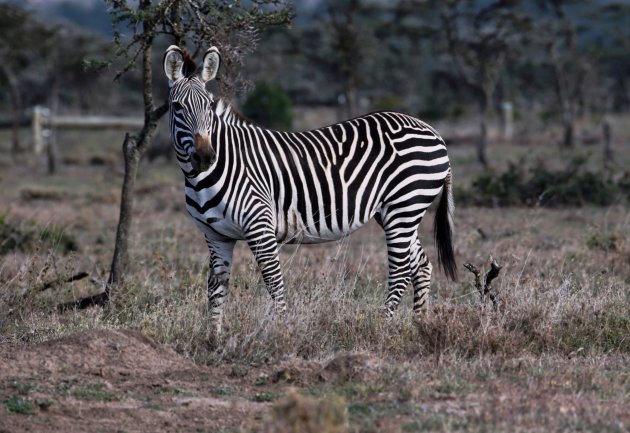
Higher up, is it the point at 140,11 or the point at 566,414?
the point at 140,11

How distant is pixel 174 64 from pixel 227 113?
649mm

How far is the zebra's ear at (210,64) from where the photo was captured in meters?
7.99

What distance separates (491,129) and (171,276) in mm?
32330

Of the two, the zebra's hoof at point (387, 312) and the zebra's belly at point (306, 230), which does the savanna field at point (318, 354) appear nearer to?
the zebra's hoof at point (387, 312)

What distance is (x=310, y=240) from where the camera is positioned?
852cm

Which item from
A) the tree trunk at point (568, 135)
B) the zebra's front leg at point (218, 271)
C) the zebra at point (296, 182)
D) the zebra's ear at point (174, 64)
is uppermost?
the zebra's ear at point (174, 64)

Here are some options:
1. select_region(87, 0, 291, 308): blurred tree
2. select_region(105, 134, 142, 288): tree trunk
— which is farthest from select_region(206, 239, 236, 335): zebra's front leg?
select_region(105, 134, 142, 288): tree trunk

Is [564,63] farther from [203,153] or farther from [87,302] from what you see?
[203,153]

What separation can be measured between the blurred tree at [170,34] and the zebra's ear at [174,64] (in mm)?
796

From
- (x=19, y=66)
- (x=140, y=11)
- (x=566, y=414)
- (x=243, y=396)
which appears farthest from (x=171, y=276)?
(x=19, y=66)

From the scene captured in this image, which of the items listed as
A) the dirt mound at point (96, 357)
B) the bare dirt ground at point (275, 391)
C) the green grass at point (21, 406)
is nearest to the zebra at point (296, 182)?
the dirt mound at point (96, 357)

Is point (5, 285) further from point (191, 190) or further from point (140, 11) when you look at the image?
point (140, 11)

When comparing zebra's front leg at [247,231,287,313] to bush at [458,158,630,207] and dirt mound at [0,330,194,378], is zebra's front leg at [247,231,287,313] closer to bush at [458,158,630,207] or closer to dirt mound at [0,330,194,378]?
dirt mound at [0,330,194,378]

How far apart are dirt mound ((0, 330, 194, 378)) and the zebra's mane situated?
6.81ft
